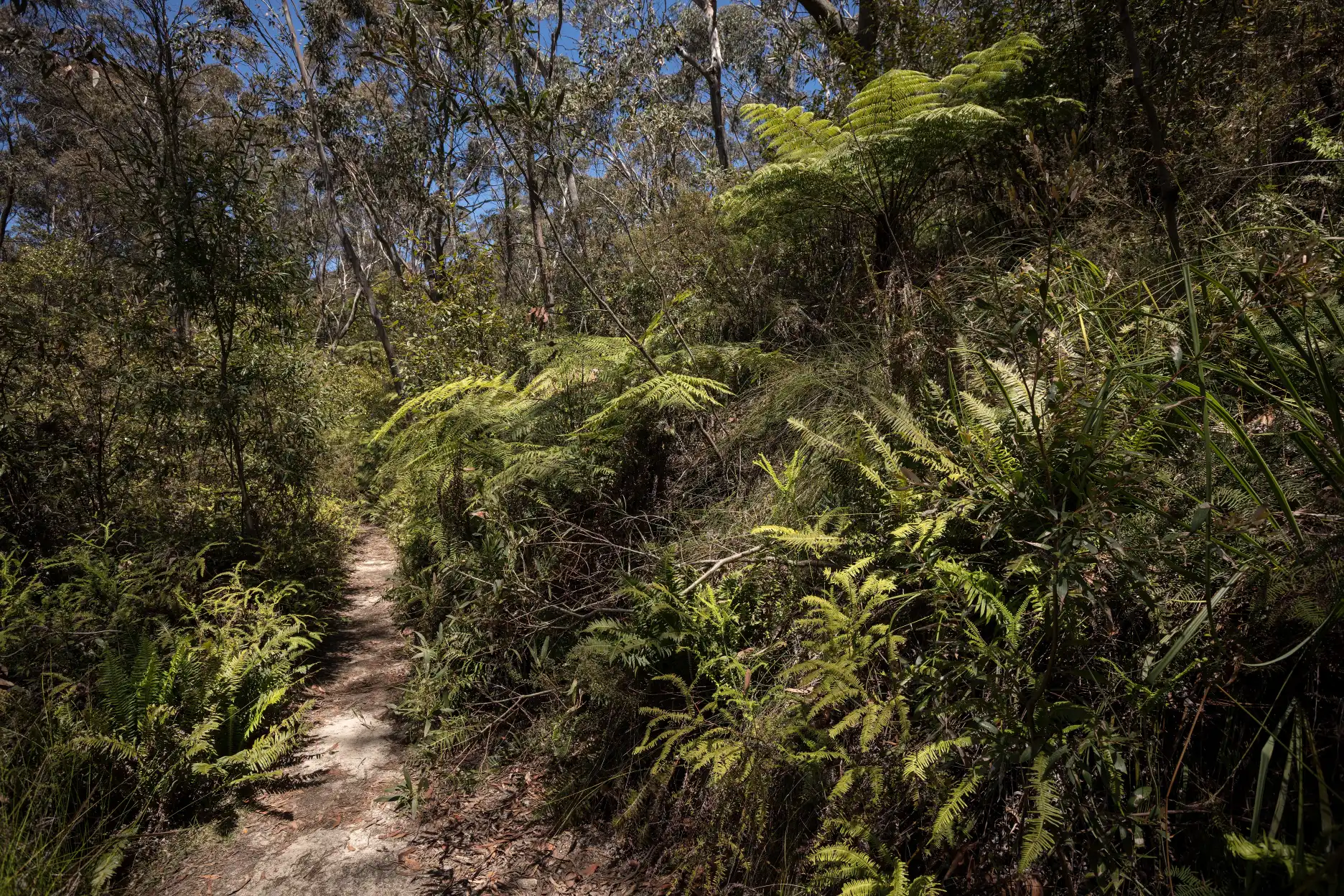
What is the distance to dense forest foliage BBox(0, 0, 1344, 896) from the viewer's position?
1563 mm

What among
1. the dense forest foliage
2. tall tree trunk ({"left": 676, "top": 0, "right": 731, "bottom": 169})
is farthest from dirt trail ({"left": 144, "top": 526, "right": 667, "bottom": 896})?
tall tree trunk ({"left": 676, "top": 0, "right": 731, "bottom": 169})

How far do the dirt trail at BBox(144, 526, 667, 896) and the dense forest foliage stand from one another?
0.16m

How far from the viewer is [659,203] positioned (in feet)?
26.6

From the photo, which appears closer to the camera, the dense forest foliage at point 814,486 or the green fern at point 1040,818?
the green fern at point 1040,818

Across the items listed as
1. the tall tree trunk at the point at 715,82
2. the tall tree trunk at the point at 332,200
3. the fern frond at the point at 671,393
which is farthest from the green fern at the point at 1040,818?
the tall tree trunk at the point at 715,82

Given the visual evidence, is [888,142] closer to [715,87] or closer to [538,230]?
[538,230]

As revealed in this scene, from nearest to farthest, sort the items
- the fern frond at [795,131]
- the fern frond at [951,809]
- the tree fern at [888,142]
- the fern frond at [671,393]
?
the fern frond at [951,809] → the fern frond at [671,393] → the tree fern at [888,142] → the fern frond at [795,131]

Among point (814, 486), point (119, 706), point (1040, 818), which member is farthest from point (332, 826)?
point (1040, 818)

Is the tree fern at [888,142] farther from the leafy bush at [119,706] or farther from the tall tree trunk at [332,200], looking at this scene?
the tall tree trunk at [332,200]

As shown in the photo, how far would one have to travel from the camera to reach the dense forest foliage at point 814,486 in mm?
1563

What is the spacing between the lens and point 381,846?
3092mm

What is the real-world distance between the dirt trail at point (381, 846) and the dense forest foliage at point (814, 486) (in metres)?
0.16

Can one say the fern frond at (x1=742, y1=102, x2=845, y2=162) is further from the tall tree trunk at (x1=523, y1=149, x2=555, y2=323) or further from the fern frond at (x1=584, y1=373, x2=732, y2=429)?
the fern frond at (x1=584, y1=373, x2=732, y2=429)

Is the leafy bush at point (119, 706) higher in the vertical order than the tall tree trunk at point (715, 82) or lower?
lower
